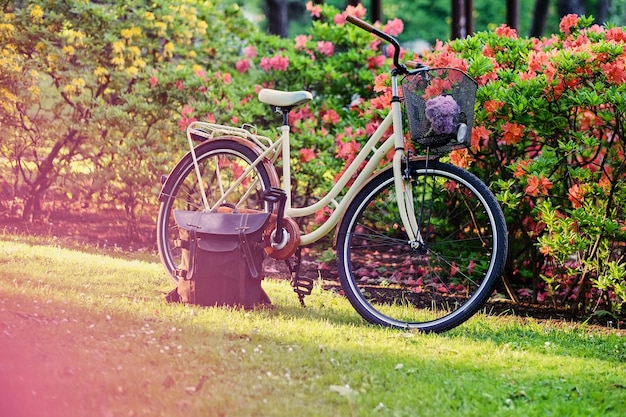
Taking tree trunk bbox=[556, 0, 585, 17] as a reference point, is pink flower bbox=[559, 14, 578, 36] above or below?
below

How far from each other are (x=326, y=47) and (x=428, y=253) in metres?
2.03

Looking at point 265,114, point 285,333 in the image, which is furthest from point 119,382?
point 265,114

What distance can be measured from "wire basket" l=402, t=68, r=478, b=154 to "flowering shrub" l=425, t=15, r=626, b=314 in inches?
31.8

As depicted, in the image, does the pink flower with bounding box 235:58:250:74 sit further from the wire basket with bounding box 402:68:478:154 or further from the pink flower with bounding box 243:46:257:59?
the wire basket with bounding box 402:68:478:154

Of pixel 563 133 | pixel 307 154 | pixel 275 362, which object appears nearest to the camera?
pixel 275 362

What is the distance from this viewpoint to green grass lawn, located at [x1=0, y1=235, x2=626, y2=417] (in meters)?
2.95

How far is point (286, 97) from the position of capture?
433 centimetres

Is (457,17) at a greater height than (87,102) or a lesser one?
greater

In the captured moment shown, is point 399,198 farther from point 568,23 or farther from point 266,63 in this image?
point 266,63

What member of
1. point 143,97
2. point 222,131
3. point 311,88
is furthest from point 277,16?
point 222,131

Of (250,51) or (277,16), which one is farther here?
(277,16)

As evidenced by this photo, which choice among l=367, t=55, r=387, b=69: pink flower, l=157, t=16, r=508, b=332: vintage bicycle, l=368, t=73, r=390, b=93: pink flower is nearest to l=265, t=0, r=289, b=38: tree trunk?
l=367, t=55, r=387, b=69: pink flower

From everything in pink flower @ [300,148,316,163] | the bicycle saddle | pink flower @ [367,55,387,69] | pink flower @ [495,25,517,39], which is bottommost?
pink flower @ [300,148,316,163]

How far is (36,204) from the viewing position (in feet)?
22.1
